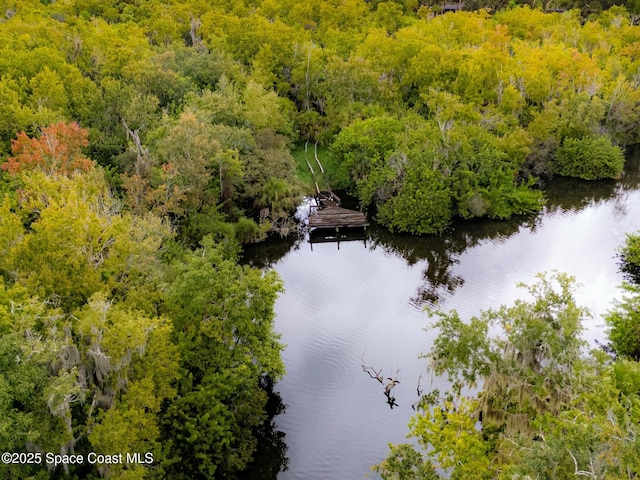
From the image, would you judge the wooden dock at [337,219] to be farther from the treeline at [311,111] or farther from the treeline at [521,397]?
the treeline at [521,397]

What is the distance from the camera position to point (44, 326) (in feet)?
56.3

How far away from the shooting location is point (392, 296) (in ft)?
109

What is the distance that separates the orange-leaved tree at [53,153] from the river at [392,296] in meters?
13.0

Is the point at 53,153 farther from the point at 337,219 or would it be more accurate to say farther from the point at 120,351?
the point at 337,219

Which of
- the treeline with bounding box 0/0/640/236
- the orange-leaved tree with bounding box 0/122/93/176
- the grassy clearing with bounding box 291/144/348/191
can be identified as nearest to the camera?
the orange-leaved tree with bounding box 0/122/93/176

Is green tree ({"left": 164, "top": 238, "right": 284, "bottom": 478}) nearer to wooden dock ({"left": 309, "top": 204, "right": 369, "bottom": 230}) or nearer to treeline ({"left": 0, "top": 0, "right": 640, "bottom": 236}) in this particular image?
treeline ({"left": 0, "top": 0, "right": 640, "bottom": 236})

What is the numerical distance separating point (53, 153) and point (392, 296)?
2165cm

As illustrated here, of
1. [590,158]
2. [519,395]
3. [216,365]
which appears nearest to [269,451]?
[216,365]

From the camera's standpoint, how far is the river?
23422mm

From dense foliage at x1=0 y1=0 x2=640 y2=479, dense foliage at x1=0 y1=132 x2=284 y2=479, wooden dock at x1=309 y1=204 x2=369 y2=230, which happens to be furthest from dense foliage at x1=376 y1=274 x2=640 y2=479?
wooden dock at x1=309 y1=204 x2=369 y2=230

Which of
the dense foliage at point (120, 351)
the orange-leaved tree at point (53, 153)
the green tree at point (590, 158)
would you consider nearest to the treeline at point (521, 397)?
the dense foliage at point (120, 351)

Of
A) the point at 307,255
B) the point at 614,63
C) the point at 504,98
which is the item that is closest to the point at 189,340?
the point at 307,255

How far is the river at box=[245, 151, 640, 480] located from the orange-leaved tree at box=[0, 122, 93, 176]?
13.0 metres

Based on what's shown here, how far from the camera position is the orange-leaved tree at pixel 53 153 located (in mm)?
30734
